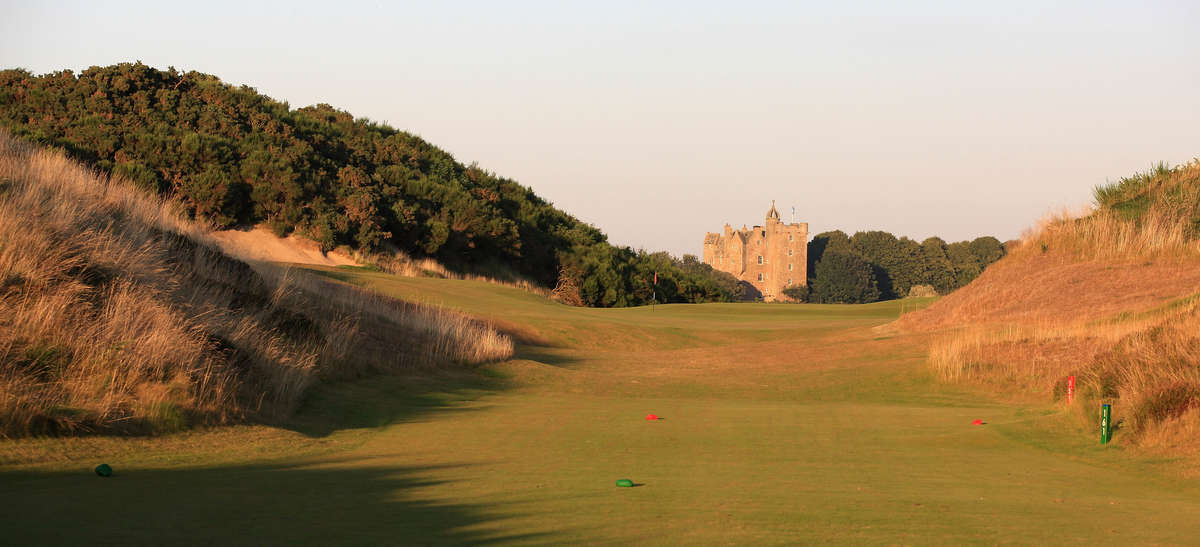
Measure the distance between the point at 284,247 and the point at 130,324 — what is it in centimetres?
2815

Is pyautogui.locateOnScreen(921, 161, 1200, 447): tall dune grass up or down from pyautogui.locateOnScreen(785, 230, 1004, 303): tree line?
down

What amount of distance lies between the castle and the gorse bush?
368ft

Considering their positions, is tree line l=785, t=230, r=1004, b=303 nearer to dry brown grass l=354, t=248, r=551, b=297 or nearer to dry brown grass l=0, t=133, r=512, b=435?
dry brown grass l=354, t=248, r=551, b=297

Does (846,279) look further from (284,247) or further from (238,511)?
(238,511)

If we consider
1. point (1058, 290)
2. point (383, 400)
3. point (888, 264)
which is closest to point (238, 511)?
point (383, 400)

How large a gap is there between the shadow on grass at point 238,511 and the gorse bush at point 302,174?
2667 centimetres

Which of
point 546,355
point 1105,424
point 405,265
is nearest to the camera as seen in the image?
point 1105,424

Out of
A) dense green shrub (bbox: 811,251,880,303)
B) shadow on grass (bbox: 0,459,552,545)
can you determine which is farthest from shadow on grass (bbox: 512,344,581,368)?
dense green shrub (bbox: 811,251,880,303)

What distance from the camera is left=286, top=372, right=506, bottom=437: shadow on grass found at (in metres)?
12.1

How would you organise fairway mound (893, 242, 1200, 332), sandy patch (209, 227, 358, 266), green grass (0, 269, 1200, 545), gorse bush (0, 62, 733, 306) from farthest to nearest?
1. gorse bush (0, 62, 733, 306)
2. sandy patch (209, 227, 358, 266)
3. fairway mound (893, 242, 1200, 332)
4. green grass (0, 269, 1200, 545)

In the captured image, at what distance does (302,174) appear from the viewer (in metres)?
42.5

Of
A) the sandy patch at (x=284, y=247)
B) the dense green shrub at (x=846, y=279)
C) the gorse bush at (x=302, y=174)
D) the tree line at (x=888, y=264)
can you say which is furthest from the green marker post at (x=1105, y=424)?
the dense green shrub at (x=846, y=279)

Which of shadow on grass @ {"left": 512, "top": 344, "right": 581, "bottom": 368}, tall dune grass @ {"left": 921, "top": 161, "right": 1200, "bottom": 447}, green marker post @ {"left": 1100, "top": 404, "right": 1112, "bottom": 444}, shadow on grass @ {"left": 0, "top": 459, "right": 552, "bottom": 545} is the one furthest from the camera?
shadow on grass @ {"left": 512, "top": 344, "right": 581, "bottom": 368}

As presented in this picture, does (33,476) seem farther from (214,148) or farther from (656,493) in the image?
(214,148)
